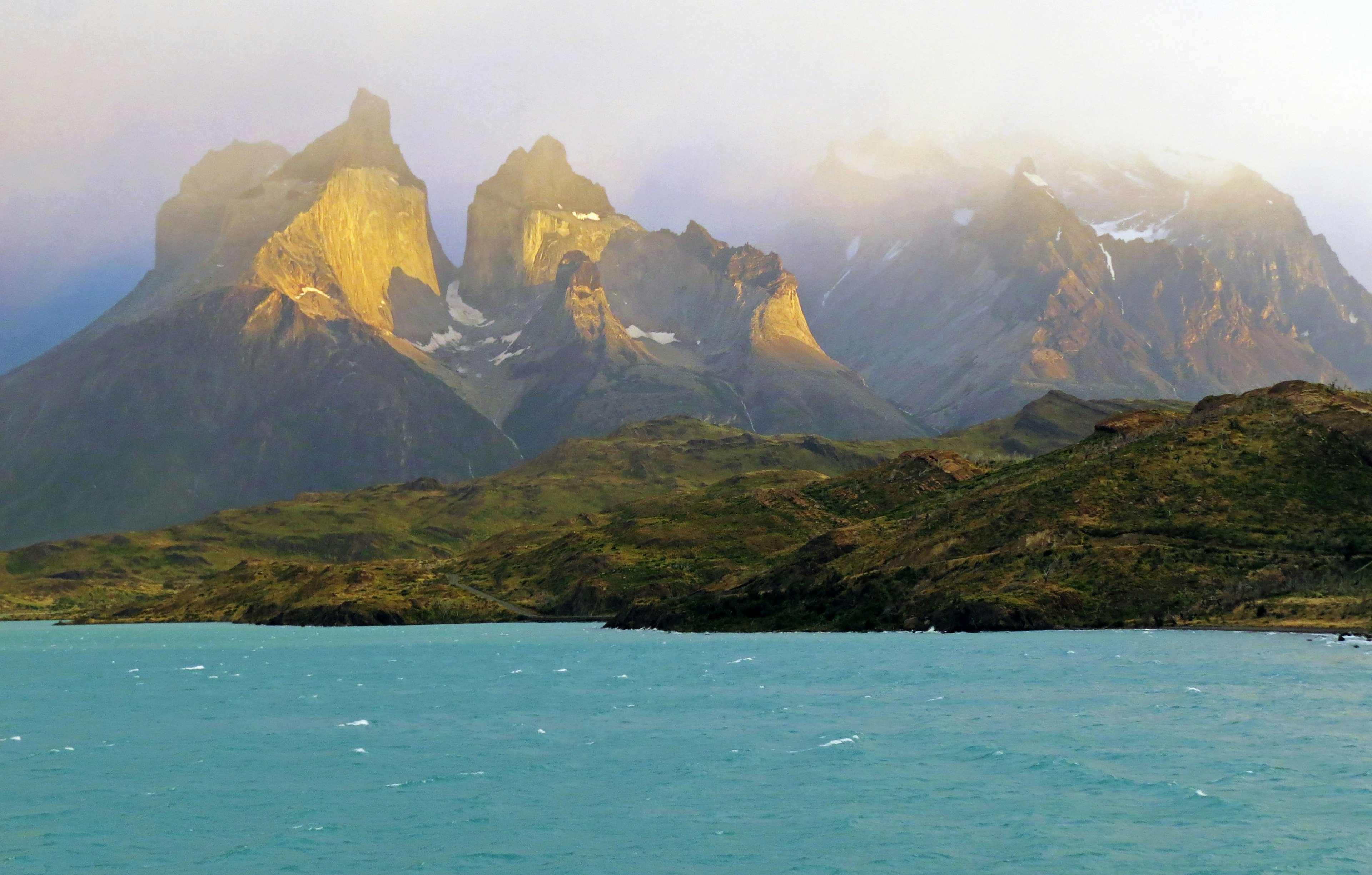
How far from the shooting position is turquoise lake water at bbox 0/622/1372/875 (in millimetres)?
49375

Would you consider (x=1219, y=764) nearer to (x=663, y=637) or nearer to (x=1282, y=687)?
(x=1282, y=687)

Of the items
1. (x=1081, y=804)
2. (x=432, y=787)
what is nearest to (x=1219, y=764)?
(x=1081, y=804)

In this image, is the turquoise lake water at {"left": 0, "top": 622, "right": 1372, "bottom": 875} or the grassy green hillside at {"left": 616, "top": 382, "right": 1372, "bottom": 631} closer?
the turquoise lake water at {"left": 0, "top": 622, "right": 1372, "bottom": 875}

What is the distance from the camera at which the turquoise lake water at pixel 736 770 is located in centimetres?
4938

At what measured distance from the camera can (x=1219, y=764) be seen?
62.8m

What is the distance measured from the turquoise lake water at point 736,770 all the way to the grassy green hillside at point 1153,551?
1304 inches

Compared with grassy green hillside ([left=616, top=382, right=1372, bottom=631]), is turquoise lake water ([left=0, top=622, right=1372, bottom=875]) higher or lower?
lower

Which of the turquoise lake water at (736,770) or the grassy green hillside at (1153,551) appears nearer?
the turquoise lake water at (736,770)

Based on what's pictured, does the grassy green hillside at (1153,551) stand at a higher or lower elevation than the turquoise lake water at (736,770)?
higher

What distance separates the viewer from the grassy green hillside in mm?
153375

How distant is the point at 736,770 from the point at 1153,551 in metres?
110

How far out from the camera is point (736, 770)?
219 ft

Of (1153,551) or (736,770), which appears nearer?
(736,770)

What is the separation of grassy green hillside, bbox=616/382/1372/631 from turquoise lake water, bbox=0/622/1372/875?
3312 cm
